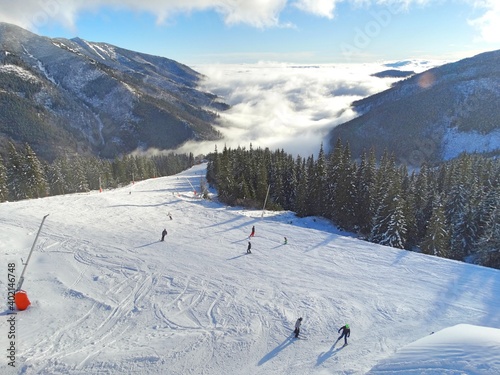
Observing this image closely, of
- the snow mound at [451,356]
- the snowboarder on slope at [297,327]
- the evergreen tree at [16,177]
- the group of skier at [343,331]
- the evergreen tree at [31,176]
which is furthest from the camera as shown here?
the evergreen tree at [31,176]

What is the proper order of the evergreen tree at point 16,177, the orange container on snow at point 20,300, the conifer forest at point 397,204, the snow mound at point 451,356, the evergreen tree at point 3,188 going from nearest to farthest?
1. the snow mound at point 451,356
2. the orange container on snow at point 20,300
3. the conifer forest at point 397,204
4. the evergreen tree at point 3,188
5. the evergreen tree at point 16,177

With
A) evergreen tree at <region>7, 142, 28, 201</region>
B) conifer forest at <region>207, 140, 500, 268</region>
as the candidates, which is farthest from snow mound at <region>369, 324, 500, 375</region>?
evergreen tree at <region>7, 142, 28, 201</region>

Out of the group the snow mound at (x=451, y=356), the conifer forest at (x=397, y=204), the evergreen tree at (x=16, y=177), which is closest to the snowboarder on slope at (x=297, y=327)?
the snow mound at (x=451, y=356)

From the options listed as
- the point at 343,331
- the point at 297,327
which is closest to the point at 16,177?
the point at 297,327

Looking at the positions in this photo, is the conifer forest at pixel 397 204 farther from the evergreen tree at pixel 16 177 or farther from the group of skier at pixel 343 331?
the evergreen tree at pixel 16 177

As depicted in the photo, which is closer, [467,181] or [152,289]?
[152,289]

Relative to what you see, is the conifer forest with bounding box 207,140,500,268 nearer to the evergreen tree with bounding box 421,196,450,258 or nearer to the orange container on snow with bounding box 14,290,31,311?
the evergreen tree with bounding box 421,196,450,258

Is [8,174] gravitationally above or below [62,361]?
above

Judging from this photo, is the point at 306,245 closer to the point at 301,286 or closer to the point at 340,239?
the point at 340,239

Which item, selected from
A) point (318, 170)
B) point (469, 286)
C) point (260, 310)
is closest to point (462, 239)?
point (318, 170)

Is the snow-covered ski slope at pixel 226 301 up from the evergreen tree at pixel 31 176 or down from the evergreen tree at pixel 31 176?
down
